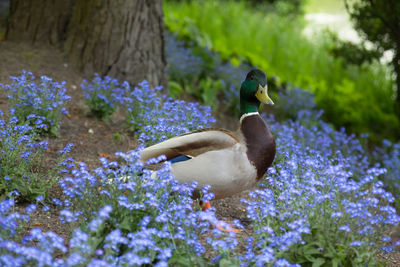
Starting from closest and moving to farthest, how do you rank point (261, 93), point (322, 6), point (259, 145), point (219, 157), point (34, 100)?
point (219, 157) → point (259, 145) → point (261, 93) → point (34, 100) → point (322, 6)

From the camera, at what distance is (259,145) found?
10.9 feet

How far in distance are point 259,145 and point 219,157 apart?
291 mm

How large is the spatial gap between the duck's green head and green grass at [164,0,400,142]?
366cm

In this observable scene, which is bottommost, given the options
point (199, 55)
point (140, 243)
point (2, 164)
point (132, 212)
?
point (140, 243)

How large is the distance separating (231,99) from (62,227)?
3.58 metres

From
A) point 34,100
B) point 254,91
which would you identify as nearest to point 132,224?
point 254,91

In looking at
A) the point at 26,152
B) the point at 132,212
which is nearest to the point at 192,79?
the point at 26,152

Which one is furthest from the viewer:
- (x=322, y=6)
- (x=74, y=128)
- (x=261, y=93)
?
(x=322, y=6)

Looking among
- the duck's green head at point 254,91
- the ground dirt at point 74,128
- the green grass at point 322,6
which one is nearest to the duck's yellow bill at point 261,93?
the duck's green head at point 254,91

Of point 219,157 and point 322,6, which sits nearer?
point 219,157

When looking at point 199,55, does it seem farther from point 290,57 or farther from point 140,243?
point 140,243

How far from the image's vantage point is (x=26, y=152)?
3389 mm

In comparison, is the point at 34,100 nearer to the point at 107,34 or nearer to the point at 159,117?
the point at 159,117

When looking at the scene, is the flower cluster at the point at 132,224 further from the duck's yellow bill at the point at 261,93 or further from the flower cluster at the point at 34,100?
the flower cluster at the point at 34,100
